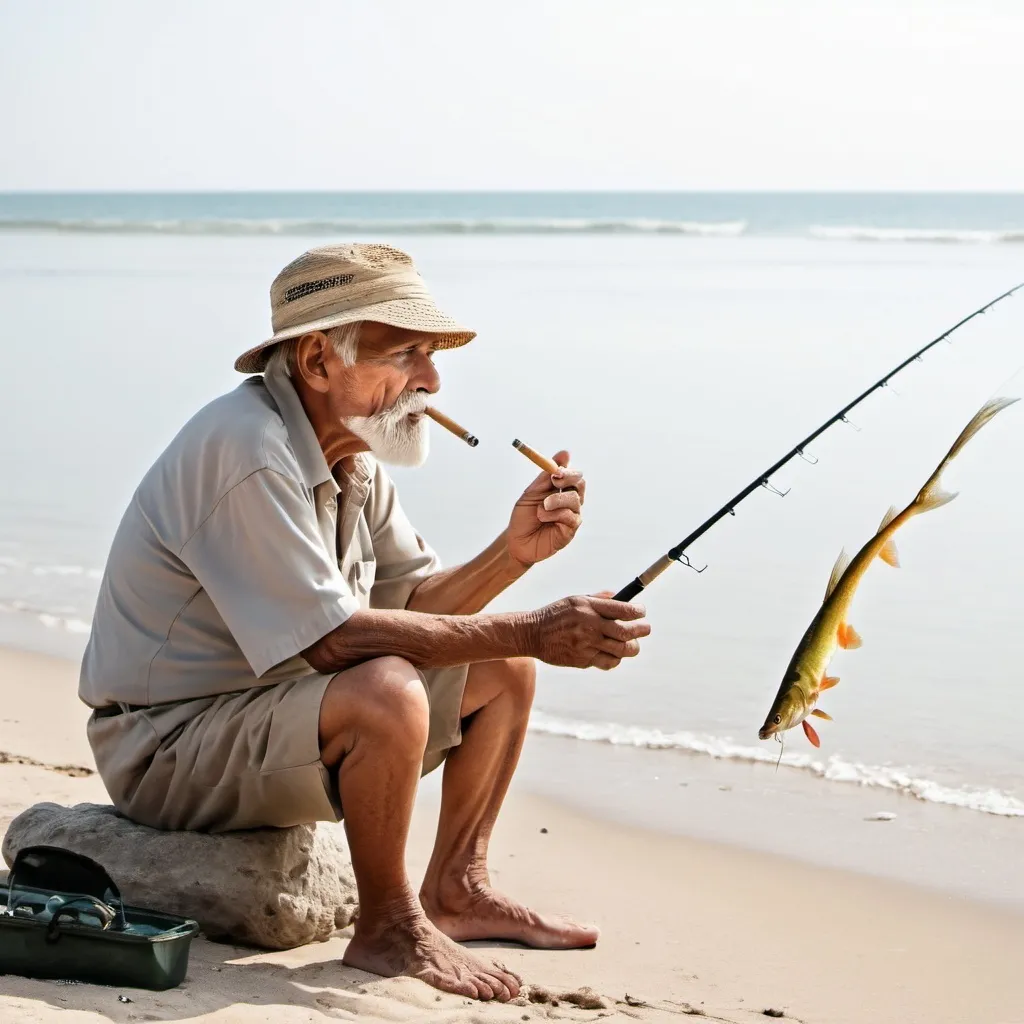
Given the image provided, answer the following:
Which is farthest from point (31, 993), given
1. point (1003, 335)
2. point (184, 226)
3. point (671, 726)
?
point (184, 226)

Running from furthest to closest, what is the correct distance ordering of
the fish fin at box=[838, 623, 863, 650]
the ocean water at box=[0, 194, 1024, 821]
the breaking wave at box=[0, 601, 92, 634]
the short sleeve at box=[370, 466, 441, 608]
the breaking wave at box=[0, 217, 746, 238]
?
the breaking wave at box=[0, 217, 746, 238] → the breaking wave at box=[0, 601, 92, 634] → the ocean water at box=[0, 194, 1024, 821] → the short sleeve at box=[370, 466, 441, 608] → the fish fin at box=[838, 623, 863, 650]

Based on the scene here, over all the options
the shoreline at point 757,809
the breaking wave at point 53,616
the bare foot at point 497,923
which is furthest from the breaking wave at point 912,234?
the bare foot at point 497,923

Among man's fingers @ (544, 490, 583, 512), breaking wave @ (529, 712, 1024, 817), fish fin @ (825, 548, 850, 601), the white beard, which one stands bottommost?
breaking wave @ (529, 712, 1024, 817)

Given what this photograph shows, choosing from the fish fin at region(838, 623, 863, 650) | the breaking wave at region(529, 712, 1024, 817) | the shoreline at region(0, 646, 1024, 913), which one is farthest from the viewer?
the breaking wave at region(529, 712, 1024, 817)

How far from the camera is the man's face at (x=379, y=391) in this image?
3.19 m

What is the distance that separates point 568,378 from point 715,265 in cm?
1747

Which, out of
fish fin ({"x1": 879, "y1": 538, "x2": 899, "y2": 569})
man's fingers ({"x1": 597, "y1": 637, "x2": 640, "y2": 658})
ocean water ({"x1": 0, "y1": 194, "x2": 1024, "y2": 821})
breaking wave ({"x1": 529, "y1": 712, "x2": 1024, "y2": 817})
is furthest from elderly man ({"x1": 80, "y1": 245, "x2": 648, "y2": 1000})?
ocean water ({"x1": 0, "y1": 194, "x2": 1024, "y2": 821})

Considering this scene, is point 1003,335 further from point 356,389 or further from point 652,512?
point 356,389

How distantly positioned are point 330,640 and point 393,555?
25.3 inches

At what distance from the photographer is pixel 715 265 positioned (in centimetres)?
2923

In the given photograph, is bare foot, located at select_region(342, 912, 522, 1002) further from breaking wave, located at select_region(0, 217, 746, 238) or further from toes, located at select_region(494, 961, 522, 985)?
breaking wave, located at select_region(0, 217, 746, 238)

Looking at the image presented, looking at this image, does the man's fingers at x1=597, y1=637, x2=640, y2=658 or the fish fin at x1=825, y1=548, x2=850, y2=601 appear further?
the man's fingers at x1=597, y1=637, x2=640, y2=658

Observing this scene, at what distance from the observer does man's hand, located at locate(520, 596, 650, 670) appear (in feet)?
9.61

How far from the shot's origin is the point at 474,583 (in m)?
3.49
